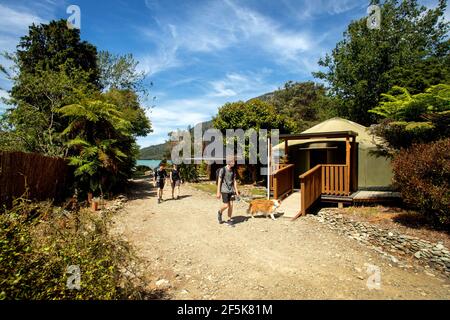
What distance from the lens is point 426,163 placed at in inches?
242

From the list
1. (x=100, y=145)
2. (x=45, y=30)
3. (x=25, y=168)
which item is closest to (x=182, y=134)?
(x=45, y=30)

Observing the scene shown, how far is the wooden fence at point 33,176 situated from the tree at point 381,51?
64.9 ft

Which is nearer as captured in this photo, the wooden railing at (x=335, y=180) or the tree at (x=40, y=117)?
the wooden railing at (x=335, y=180)

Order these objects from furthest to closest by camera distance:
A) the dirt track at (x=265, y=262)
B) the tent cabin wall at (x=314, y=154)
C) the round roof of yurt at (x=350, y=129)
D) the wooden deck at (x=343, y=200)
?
the tent cabin wall at (x=314, y=154), the round roof of yurt at (x=350, y=129), the wooden deck at (x=343, y=200), the dirt track at (x=265, y=262)

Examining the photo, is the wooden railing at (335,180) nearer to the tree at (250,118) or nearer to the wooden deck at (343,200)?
the wooden deck at (343,200)

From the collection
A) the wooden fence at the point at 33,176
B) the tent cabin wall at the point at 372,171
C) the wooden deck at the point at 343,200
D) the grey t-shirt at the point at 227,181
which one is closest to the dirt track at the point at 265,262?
the wooden deck at the point at 343,200

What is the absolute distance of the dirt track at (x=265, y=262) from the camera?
3830mm

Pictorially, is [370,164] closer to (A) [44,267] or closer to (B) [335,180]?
(B) [335,180]

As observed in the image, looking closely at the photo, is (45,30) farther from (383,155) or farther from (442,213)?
(442,213)

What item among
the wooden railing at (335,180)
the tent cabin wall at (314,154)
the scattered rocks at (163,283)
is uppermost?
the tent cabin wall at (314,154)

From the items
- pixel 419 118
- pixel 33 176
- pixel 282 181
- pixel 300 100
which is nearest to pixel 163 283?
pixel 33 176

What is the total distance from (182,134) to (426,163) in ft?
81.1

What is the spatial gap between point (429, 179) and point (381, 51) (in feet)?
54.0

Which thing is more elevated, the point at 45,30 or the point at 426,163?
the point at 45,30
